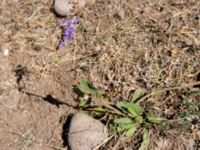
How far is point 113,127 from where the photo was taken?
2197 millimetres

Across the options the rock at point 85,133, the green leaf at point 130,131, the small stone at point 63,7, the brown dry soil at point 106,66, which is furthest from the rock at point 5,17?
the green leaf at point 130,131

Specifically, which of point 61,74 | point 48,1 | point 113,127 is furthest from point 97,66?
point 48,1

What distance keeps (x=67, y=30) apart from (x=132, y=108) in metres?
0.72

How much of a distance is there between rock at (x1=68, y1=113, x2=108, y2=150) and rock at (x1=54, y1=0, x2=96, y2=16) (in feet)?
2.55

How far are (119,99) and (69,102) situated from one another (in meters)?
0.29

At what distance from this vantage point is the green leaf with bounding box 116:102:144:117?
2.14 m

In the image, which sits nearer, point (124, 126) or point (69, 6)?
point (124, 126)

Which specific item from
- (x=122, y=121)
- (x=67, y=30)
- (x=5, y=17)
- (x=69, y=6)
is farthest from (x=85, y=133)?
(x=5, y=17)

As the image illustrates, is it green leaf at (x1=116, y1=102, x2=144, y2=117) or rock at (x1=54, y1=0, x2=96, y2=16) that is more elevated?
rock at (x1=54, y1=0, x2=96, y2=16)

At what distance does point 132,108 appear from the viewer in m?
2.15

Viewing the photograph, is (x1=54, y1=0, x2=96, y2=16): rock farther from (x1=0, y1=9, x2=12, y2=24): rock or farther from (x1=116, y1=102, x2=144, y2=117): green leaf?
(x1=116, y1=102, x2=144, y2=117): green leaf

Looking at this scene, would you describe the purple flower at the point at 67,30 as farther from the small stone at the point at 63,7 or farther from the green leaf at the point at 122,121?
the green leaf at the point at 122,121

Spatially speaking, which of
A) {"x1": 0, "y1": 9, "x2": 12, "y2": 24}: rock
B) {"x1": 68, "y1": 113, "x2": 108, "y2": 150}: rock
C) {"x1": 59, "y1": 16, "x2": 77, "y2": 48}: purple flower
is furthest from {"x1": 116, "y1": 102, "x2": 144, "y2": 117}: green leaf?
{"x1": 0, "y1": 9, "x2": 12, "y2": 24}: rock

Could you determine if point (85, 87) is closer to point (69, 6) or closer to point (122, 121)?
point (122, 121)
